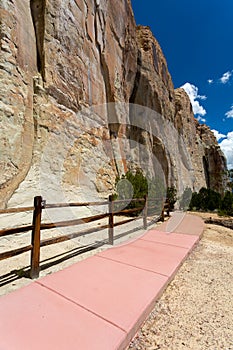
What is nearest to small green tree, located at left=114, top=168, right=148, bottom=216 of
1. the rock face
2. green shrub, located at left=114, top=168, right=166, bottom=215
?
green shrub, located at left=114, top=168, right=166, bottom=215

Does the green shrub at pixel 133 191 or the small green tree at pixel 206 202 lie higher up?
the green shrub at pixel 133 191

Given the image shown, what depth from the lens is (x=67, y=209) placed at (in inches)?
227

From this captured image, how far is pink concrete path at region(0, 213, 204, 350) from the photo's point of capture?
1485mm

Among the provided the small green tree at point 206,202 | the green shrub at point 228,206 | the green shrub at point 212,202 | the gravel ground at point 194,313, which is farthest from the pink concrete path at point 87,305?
the small green tree at point 206,202

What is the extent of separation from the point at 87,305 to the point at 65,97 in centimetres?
692

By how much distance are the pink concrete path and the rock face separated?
2.96 m

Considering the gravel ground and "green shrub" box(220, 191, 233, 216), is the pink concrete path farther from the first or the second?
"green shrub" box(220, 191, 233, 216)

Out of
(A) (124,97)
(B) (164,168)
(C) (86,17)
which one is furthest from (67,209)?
(B) (164,168)

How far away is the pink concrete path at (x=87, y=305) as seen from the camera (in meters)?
1.49

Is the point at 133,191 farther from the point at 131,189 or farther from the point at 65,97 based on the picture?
the point at 65,97

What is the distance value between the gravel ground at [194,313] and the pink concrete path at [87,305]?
111 millimetres

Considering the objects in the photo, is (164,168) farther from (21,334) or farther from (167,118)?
(21,334)

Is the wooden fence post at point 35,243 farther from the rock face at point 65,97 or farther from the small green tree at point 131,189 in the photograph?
the small green tree at point 131,189

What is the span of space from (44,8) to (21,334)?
29.7 feet
